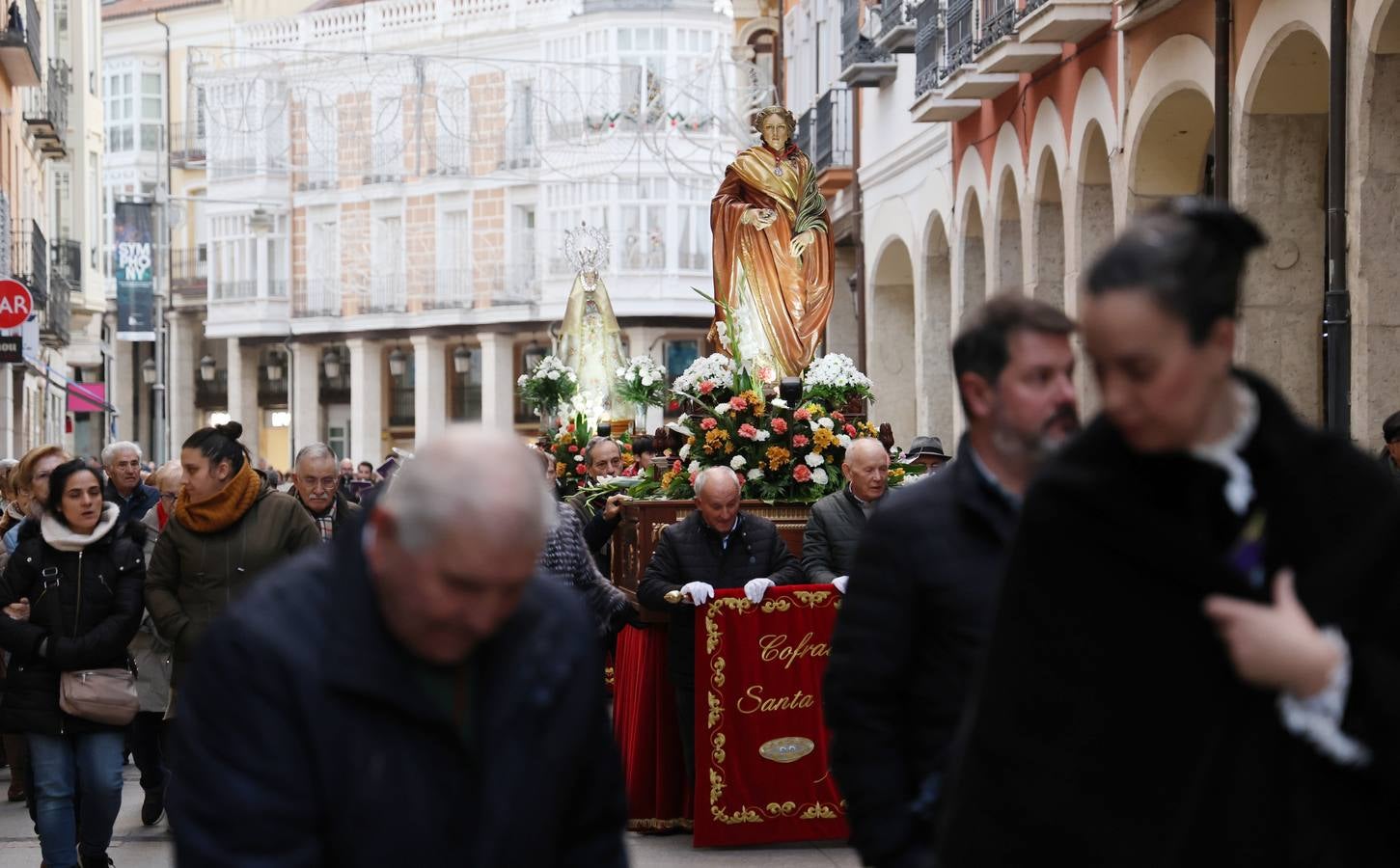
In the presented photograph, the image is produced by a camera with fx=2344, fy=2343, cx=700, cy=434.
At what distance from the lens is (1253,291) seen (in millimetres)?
16719

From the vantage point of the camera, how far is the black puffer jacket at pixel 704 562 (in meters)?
10.5

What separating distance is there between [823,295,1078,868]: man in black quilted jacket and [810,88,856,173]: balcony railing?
27.8m

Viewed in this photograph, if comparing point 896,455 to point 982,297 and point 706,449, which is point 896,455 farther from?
point 982,297

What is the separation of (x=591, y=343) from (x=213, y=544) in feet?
54.3

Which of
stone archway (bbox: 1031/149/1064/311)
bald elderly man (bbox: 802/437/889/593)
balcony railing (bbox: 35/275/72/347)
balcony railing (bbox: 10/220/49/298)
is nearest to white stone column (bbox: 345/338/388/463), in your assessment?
balcony railing (bbox: 35/275/72/347)

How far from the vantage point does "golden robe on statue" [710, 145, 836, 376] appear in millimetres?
16500

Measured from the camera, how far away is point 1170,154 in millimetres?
18875

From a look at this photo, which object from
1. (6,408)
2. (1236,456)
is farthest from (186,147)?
(1236,456)

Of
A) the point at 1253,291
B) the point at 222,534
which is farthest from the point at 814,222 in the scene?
the point at 222,534

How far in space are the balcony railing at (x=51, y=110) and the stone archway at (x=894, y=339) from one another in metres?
12.5

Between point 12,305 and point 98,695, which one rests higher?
point 12,305

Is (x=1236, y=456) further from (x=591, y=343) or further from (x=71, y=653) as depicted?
(x=591, y=343)

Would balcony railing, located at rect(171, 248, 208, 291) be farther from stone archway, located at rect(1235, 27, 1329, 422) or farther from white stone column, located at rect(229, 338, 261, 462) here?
stone archway, located at rect(1235, 27, 1329, 422)

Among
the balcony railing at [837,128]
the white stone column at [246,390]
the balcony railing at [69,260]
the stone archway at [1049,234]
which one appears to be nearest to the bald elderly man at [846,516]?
the stone archway at [1049,234]
